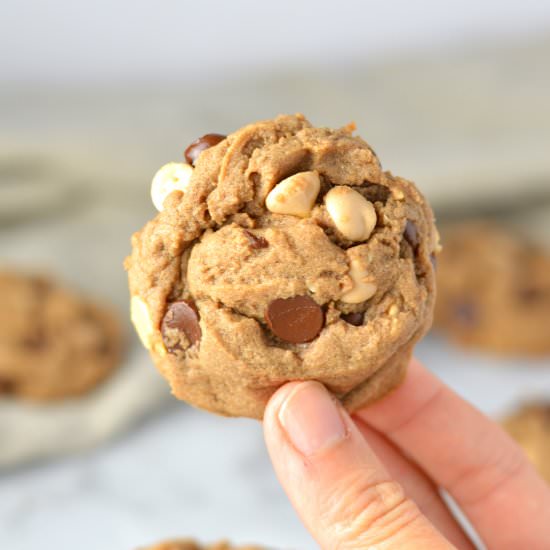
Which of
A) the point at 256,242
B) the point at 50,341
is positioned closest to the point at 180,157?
the point at 50,341

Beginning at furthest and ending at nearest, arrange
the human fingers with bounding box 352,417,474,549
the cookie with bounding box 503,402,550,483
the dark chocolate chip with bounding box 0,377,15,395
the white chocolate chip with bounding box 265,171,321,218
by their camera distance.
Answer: the dark chocolate chip with bounding box 0,377,15,395
the cookie with bounding box 503,402,550,483
the human fingers with bounding box 352,417,474,549
the white chocolate chip with bounding box 265,171,321,218

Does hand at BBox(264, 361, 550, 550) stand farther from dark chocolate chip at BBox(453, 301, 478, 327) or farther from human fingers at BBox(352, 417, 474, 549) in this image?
dark chocolate chip at BBox(453, 301, 478, 327)

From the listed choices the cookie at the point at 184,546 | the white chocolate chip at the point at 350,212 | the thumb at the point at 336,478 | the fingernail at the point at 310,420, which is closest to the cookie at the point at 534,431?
the cookie at the point at 184,546

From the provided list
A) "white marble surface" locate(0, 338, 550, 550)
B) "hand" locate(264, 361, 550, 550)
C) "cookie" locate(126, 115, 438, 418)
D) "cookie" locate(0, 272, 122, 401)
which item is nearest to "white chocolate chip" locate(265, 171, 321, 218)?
"cookie" locate(126, 115, 438, 418)

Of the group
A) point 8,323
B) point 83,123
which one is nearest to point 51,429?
point 8,323

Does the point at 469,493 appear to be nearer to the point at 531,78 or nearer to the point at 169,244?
the point at 169,244

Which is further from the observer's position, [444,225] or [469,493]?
[444,225]
